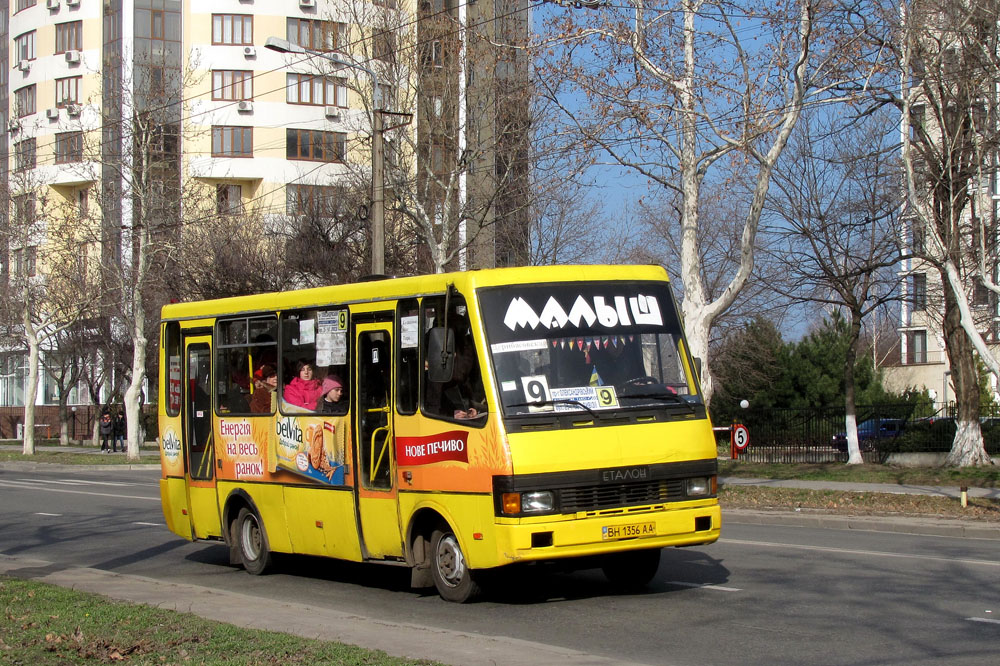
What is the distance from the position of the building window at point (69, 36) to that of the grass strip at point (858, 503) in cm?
5170

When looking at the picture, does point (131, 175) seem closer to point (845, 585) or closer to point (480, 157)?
point (480, 157)

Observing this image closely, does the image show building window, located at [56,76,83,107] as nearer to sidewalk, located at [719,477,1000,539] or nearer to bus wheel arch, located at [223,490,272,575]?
sidewalk, located at [719,477,1000,539]

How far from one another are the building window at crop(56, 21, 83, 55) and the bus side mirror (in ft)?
194

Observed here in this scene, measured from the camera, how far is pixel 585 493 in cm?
1014

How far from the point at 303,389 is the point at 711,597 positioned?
4.69 m

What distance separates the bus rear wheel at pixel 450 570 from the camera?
418 inches

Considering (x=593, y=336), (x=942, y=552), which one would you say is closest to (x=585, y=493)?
(x=593, y=336)

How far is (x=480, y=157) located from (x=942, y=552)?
67.9 feet

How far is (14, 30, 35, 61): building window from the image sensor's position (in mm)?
65938

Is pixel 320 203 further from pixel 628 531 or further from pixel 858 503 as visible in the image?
pixel 628 531

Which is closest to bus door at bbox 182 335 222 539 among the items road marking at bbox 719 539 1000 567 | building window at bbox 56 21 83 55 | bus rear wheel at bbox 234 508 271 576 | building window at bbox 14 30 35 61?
bus rear wheel at bbox 234 508 271 576

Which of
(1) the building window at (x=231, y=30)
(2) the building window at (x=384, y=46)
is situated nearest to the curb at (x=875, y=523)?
(2) the building window at (x=384, y=46)

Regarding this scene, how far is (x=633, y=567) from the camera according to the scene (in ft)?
37.7

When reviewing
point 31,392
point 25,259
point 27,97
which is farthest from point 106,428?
point 27,97
